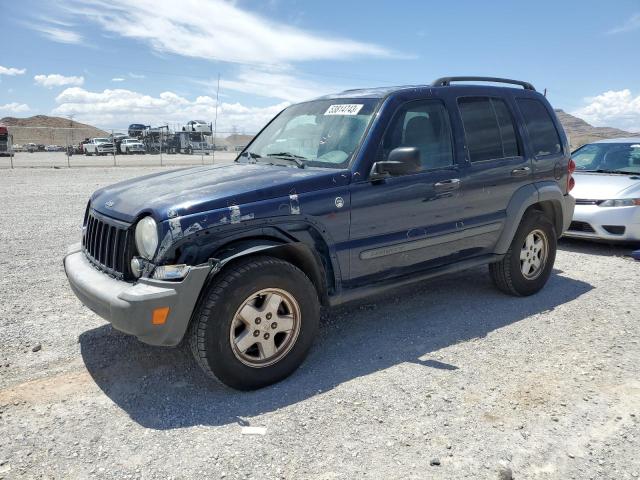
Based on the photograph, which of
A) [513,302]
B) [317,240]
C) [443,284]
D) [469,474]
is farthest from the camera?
[443,284]

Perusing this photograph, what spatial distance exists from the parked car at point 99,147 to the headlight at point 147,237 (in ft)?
132

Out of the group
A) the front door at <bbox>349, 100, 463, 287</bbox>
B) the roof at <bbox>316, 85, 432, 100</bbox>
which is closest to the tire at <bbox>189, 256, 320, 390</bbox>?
the front door at <bbox>349, 100, 463, 287</bbox>

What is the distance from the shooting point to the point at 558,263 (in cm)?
666

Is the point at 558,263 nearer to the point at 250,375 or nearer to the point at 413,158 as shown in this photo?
the point at 413,158

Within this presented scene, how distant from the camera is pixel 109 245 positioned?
3.44 meters

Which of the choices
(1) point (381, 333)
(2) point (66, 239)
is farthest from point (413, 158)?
(2) point (66, 239)

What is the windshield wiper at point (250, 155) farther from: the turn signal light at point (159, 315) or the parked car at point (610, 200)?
the parked car at point (610, 200)

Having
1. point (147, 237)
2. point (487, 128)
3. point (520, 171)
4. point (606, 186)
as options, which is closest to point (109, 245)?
point (147, 237)

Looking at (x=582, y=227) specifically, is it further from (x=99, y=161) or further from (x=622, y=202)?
(x=99, y=161)

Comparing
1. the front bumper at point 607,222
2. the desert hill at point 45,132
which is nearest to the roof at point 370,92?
the front bumper at point 607,222

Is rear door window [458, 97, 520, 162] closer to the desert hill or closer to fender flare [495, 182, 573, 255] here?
fender flare [495, 182, 573, 255]

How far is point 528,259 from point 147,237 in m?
3.69

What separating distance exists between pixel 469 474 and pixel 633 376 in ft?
5.79

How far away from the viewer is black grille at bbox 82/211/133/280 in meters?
3.24
